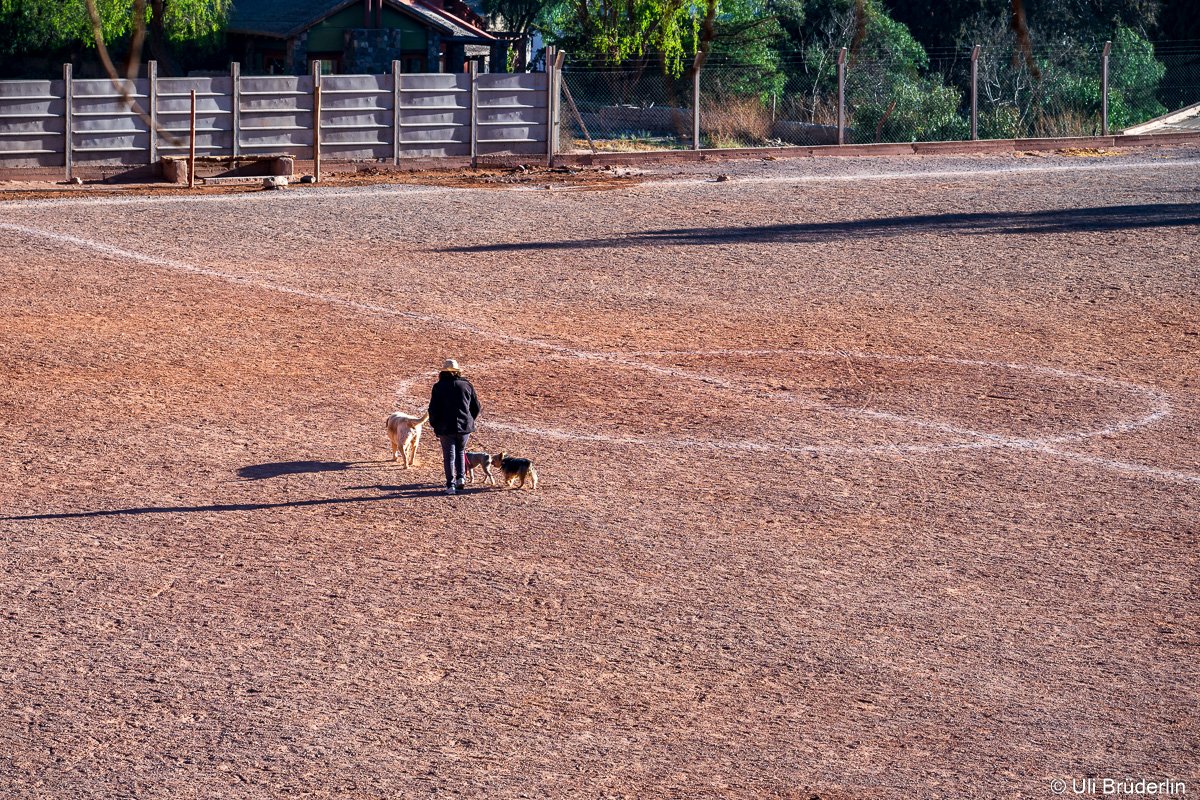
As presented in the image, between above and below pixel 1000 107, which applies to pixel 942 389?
below

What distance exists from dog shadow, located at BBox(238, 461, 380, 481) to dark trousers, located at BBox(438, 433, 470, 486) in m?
0.91

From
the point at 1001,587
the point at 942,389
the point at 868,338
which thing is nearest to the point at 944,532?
the point at 1001,587

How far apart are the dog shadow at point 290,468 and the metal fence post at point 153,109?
19.6m

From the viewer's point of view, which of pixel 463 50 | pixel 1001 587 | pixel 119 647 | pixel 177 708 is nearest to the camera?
pixel 177 708

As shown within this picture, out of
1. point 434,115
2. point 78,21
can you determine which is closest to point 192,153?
point 434,115

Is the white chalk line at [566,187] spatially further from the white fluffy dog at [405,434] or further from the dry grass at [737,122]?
the white fluffy dog at [405,434]

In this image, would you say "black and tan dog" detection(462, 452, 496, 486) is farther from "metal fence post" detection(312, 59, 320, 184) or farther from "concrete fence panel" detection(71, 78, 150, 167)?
"concrete fence panel" detection(71, 78, 150, 167)

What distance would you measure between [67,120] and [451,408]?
68.8 ft

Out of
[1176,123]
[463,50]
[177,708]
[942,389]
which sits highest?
[463,50]

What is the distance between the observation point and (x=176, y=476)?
35.7 ft

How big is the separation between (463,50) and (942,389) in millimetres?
45245

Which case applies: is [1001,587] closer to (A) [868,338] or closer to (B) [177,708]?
(B) [177,708]

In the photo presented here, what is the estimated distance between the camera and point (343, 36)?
51.6 meters

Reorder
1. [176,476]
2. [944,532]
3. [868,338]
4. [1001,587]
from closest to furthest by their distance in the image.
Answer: [1001,587], [944,532], [176,476], [868,338]
